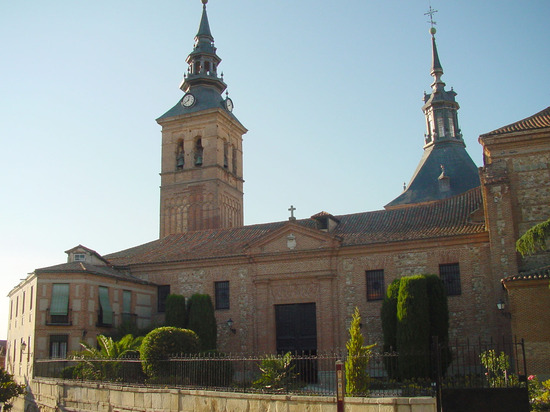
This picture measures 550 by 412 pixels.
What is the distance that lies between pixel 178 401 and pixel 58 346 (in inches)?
500

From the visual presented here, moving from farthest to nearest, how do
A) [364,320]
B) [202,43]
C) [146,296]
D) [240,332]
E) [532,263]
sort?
[202,43]
[146,296]
[240,332]
[364,320]
[532,263]

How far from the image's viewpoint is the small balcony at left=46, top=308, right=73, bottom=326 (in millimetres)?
26297

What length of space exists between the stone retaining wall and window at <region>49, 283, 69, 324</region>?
3172mm

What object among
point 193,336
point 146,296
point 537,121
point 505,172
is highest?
point 537,121

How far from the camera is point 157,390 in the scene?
1644cm

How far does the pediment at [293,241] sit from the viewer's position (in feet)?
90.7

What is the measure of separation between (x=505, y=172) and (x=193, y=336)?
13.6 metres

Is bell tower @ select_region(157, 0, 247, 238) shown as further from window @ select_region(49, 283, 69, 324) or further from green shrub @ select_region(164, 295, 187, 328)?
window @ select_region(49, 283, 69, 324)

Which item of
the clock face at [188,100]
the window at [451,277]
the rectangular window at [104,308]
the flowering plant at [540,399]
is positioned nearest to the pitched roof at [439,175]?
the clock face at [188,100]

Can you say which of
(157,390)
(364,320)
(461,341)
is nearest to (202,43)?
(364,320)

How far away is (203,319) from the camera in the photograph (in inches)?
1092

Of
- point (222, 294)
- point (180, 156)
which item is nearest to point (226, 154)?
point (180, 156)

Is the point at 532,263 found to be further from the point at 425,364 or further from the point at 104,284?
the point at 104,284

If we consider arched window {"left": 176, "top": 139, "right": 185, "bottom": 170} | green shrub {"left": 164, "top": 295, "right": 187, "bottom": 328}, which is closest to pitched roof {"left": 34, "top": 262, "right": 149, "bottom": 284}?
green shrub {"left": 164, "top": 295, "right": 187, "bottom": 328}
